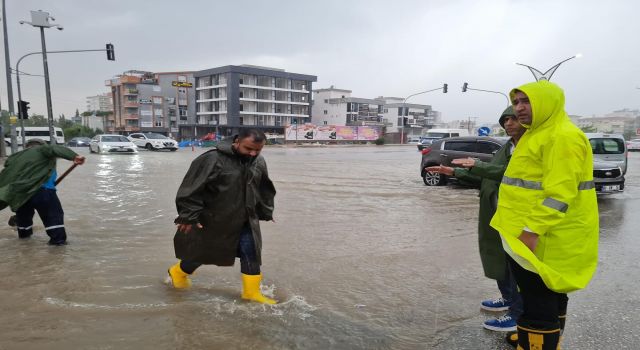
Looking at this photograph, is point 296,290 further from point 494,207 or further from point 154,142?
point 154,142

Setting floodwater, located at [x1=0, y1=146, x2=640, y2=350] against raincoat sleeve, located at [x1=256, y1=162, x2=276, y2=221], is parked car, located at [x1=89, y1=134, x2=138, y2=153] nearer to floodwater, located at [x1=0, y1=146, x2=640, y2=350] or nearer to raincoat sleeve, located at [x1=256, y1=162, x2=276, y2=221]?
floodwater, located at [x1=0, y1=146, x2=640, y2=350]

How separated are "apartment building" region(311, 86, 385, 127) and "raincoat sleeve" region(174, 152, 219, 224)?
81.0 metres

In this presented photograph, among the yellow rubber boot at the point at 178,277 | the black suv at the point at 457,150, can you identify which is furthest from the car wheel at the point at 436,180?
the yellow rubber boot at the point at 178,277

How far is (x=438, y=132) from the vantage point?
127 ft

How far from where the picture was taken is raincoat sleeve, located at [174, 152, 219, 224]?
329 cm

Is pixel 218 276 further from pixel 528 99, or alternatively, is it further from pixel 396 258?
pixel 528 99

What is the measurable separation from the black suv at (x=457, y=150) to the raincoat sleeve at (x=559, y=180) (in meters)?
9.58

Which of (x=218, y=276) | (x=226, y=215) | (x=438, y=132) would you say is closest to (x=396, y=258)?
(x=218, y=276)

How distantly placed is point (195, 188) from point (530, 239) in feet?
7.59

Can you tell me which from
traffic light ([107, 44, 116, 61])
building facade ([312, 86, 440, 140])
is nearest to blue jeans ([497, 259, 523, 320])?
traffic light ([107, 44, 116, 61])

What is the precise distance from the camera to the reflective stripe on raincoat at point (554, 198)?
2.10 meters

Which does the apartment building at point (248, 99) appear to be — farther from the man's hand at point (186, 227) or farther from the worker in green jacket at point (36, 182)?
the man's hand at point (186, 227)

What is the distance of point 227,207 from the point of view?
349cm

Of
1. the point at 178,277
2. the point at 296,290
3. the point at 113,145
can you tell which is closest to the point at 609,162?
the point at 296,290
